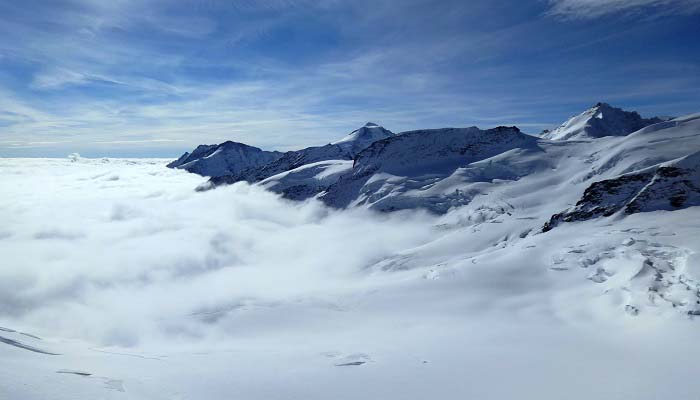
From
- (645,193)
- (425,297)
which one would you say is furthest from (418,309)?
(645,193)

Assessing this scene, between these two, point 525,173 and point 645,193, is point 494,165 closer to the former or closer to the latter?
point 525,173

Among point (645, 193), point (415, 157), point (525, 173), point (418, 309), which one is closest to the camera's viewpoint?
point (418, 309)

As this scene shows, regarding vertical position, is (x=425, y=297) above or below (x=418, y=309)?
above

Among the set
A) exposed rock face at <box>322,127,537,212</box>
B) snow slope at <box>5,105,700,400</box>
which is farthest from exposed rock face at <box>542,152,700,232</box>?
exposed rock face at <box>322,127,537,212</box>

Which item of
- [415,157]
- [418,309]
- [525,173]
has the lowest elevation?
[418,309]

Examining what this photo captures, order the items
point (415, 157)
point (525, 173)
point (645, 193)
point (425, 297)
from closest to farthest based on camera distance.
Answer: point (425, 297) < point (645, 193) < point (525, 173) < point (415, 157)

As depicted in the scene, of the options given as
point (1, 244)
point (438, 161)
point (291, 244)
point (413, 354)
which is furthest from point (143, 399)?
point (1, 244)

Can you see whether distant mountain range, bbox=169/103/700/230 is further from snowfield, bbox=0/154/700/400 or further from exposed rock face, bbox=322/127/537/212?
snowfield, bbox=0/154/700/400

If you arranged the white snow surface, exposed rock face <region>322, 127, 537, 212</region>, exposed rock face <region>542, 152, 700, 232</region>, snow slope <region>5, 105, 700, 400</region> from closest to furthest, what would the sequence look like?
1. snow slope <region>5, 105, 700, 400</region>
2. exposed rock face <region>542, 152, 700, 232</region>
3. the white snow surface
4. exposed rock face <region>322, 127, 537, 212</region>
